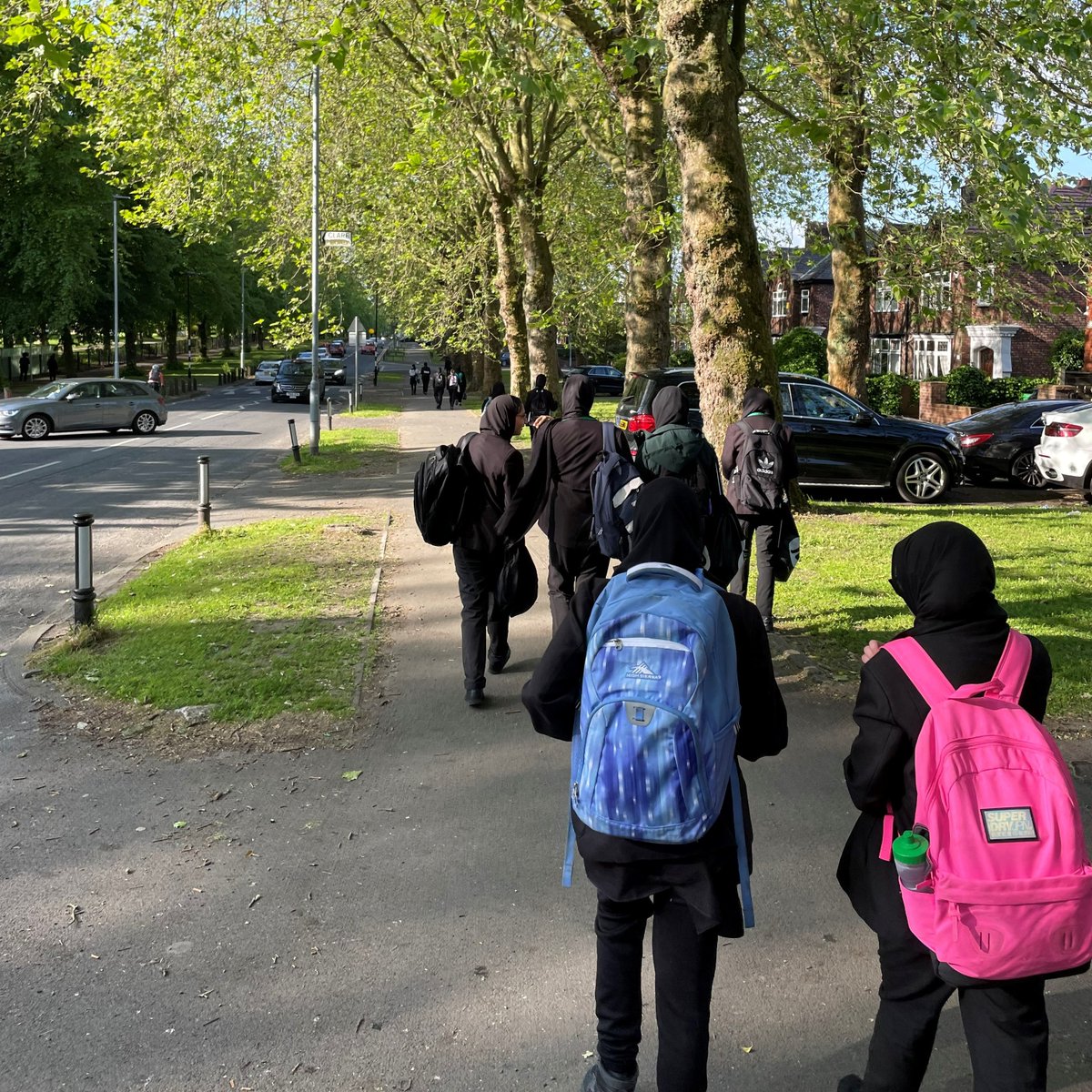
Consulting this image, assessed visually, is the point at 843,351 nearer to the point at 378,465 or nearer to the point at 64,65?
the point at 378,465

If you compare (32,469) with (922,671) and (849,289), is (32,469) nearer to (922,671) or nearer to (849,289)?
(849,289)

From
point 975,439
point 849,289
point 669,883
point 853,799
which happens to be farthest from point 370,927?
point 849,289

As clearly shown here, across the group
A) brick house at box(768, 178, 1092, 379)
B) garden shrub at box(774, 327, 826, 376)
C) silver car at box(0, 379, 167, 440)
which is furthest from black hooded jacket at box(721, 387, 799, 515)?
garden shrub at box(774, 327, 826, 376)

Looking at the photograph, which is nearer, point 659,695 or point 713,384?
point 659,695

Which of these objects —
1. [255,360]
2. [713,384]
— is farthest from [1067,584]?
[255,360]

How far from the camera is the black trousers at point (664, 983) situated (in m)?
3.14

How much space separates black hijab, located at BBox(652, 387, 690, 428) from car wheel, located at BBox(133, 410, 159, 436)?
89.7 feet

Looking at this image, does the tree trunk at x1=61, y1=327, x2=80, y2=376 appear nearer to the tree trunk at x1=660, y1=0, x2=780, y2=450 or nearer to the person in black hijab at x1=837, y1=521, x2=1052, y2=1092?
the tree trunk at x1=660, y1=0, x2=780, y2=450

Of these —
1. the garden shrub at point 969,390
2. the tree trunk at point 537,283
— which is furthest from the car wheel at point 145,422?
the garden shrub at point 969,390

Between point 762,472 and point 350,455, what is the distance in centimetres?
1685

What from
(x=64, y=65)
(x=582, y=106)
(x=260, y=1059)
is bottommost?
(x=260, y=1059)

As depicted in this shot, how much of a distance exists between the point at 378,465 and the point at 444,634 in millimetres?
13650

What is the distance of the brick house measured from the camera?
Answer: 21219mm

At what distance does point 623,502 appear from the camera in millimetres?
6574
